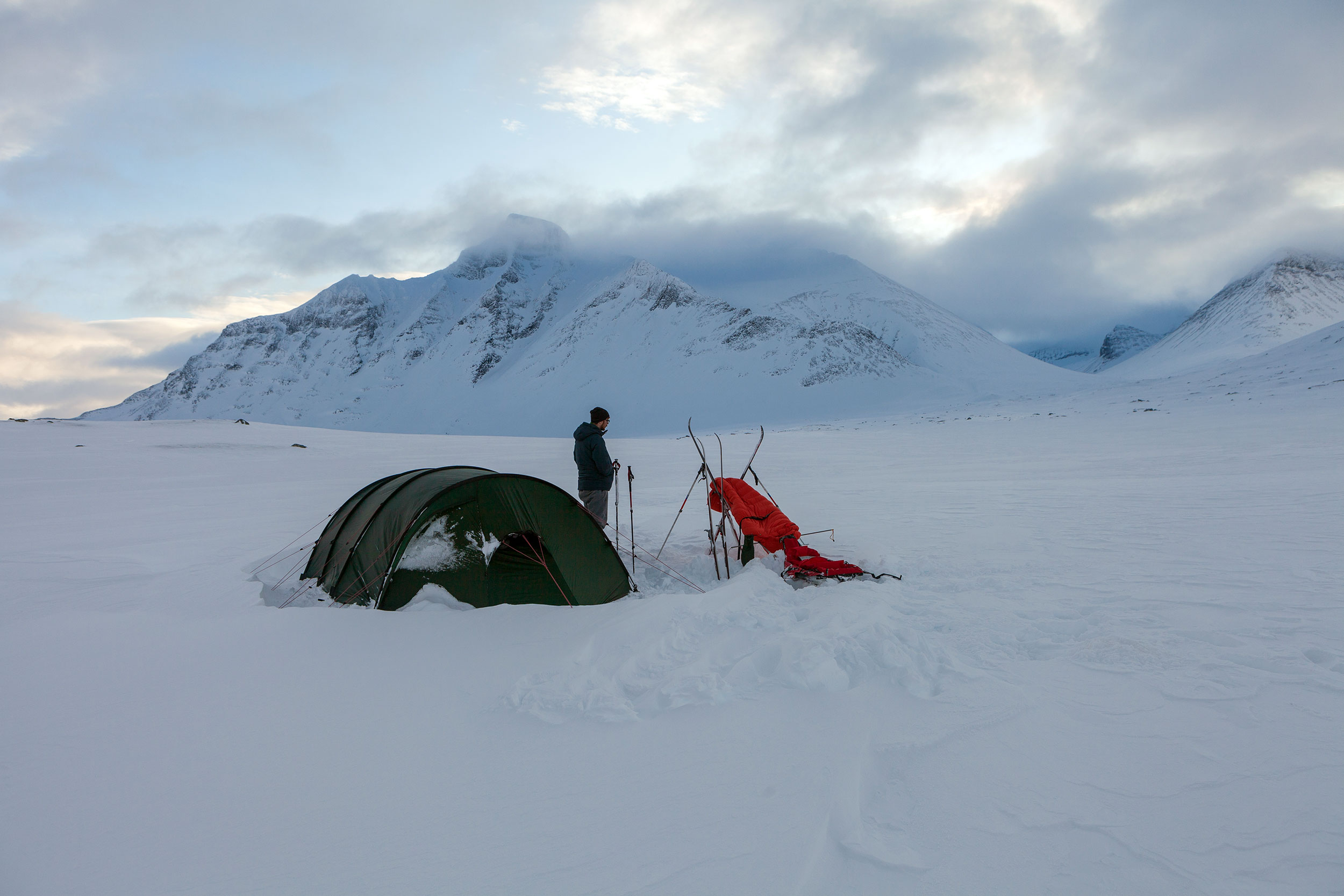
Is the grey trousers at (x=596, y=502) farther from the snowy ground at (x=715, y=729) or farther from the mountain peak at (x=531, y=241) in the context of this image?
the mountain peak at (x=531, y=241)

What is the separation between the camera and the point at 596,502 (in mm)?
8250

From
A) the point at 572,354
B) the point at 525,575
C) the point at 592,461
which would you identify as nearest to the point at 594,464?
the point at 592,461

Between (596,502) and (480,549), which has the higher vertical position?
(596,502)

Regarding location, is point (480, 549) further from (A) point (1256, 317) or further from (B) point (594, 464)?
(A) point (1256, 317)

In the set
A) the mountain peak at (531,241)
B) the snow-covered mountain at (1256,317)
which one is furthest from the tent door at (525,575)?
the mountain peak at (531,241)

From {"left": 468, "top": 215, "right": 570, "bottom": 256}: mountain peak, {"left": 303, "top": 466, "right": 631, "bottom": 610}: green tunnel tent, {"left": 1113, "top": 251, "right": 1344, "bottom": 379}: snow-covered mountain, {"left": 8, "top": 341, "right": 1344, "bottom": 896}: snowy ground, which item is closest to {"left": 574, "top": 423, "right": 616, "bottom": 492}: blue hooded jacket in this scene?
{"left": 8, "top": 341, "right": 1344, "bottom": 896}: snowy ground

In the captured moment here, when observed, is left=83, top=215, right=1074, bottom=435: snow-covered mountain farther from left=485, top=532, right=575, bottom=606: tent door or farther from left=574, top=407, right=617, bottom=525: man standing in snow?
left=485, top=532, right=575, bottom=606: tent door

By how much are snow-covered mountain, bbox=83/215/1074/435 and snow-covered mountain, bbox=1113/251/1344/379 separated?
155 ft

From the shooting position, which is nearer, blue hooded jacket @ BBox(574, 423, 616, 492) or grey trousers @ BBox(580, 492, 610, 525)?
blue hooded jacket @ BBox(574, 423, 616, 492)

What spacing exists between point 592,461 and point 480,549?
2.40 m

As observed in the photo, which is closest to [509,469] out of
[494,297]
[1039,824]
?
[1039,824]

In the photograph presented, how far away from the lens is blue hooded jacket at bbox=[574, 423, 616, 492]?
317 inches

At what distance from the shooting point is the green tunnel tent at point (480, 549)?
19.0 ft

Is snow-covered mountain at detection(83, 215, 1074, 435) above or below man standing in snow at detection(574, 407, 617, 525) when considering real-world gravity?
above
